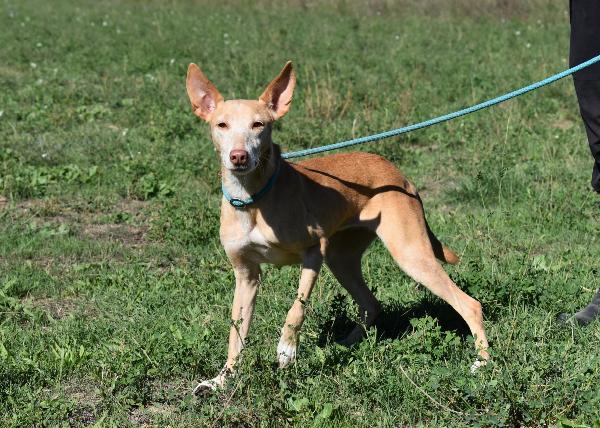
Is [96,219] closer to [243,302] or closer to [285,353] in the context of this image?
[243,302]

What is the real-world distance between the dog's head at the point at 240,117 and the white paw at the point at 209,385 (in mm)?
1076

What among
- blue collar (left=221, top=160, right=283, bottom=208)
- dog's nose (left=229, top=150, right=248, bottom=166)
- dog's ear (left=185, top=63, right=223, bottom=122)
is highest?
dog's ear (left=185, top=63, right=223, bottom=122)

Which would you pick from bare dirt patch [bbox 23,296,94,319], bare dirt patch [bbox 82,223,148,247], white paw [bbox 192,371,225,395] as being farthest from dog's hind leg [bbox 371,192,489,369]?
bare dirt patch [bbox 82,223,148,247]

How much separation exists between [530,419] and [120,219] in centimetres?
447

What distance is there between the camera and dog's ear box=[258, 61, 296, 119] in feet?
16.0

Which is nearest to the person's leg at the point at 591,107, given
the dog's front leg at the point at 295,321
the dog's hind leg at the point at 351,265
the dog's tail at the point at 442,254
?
the dog's tail at the point at 442,254

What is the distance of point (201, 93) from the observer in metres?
4.86

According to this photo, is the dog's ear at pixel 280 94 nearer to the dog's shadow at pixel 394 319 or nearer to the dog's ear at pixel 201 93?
the dog's ear at pixel 201 93

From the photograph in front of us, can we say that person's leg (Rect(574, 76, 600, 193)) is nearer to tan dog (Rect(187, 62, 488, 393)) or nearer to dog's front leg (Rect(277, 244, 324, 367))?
tan dog (Rect(187, 62, 488, 393))

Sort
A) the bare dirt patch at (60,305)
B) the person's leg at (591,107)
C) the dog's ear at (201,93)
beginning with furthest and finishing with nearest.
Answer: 1. the bare dirt patch at (60,305)
2. the person's leg at (591,107)
3. the dog's ear at (201,93)

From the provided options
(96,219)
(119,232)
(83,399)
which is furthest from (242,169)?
(96,219)

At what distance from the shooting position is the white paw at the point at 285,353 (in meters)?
4.60

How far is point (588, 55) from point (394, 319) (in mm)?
2020

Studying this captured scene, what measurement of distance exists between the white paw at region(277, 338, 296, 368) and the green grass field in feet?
0.33
